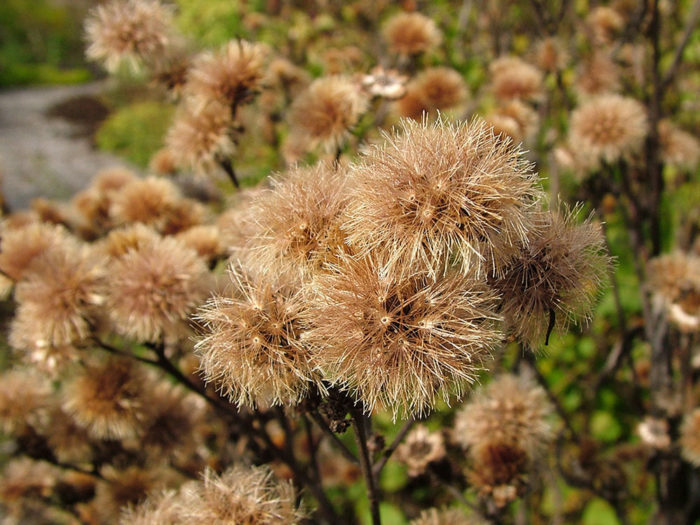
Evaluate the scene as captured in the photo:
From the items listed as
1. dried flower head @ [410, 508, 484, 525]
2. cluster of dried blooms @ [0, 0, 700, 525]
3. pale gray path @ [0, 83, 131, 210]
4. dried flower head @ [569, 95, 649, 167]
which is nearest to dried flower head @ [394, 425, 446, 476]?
cluster of dried blooms @ [0, 0, 700, 525]

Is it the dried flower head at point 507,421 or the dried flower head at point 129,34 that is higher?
the dried flower head at point 129,34

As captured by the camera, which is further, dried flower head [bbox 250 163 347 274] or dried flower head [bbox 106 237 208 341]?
dried flower head [bbox 106 237 208 341]

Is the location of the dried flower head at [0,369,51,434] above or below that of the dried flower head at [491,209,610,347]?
below

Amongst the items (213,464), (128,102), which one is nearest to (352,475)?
(213,464)

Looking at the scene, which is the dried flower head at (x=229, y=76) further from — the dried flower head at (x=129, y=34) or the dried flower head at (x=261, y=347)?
the dried flower head at (x=261, y=347)

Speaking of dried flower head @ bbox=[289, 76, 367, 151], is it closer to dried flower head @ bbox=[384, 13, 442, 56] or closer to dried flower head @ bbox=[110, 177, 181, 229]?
dried flower head @ bbox=[110, 177, 181, 229]

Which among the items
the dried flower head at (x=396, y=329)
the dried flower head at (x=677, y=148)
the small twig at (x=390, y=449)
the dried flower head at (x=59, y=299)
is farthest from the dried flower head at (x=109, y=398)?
the dried flower head at (x=677, y=148)

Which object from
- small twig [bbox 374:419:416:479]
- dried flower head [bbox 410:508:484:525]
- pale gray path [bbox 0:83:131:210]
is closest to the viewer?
small twig [bbox 374:419:416:479]

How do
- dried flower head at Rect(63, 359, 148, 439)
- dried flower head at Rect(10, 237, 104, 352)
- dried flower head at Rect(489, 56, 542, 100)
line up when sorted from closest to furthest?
dried flower head at Rect(10, 237, 104, 352), dried flower head at Rect(63, 359, 148, 439), dried flower head at Rect(489, 56, 542, 100)
